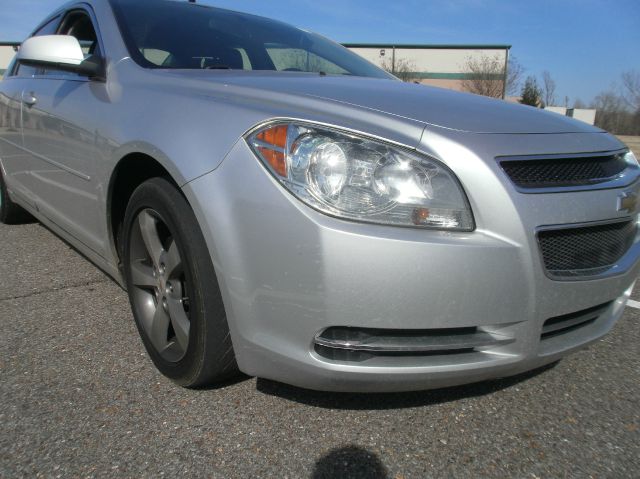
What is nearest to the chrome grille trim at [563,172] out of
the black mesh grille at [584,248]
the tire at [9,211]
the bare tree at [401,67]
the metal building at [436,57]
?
the black mesh grille at [584,248]

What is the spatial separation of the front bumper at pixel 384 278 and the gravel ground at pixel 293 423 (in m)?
0.25

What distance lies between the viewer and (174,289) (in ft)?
6.64

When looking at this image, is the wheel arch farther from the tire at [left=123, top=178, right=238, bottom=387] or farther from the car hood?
the car hood

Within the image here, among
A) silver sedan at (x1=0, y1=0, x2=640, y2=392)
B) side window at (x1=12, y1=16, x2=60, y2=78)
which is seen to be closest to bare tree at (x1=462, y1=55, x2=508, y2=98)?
side window at (x1=12, y1=16, x2=60, y2=78)

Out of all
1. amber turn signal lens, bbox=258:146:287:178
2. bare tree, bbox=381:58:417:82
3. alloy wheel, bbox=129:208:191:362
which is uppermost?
amber turn signal lens, bbox=258:146:287:178

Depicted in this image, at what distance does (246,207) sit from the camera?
5.17 ft

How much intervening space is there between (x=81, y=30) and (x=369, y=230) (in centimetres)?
271

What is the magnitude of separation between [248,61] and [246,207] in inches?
53.8

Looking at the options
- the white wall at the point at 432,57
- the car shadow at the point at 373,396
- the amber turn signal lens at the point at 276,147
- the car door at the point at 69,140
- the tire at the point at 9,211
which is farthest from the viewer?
the white wall at the point at 432,57

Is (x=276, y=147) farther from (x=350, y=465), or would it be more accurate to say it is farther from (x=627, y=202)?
(x=627, y=202)

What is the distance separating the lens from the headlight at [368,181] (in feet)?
4.95

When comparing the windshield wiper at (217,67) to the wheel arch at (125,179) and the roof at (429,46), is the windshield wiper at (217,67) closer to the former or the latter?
the wheel arch at (125,179)

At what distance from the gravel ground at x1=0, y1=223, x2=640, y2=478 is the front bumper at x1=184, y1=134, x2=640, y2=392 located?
25 cm

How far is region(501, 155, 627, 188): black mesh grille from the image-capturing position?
1.58m
